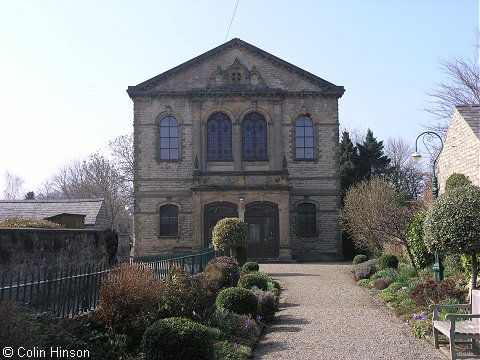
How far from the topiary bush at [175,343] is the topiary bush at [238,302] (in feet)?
15.0

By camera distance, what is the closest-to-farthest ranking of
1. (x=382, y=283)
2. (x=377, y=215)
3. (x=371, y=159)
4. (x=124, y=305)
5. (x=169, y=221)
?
1. (x=124, y=305)
2. (x=382, y=283)
3. (x=377, y=215)
4. (x=169, y=221)
5. (x=371, y=159)

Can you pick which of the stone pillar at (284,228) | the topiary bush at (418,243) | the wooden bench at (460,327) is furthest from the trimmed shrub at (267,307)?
the stone pillar at (284,228)

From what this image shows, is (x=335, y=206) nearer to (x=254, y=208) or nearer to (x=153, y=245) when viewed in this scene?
(x=254, y=208)

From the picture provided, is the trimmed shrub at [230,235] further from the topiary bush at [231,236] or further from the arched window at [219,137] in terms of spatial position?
the arched window at [219,137]

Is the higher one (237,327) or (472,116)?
(472,116)

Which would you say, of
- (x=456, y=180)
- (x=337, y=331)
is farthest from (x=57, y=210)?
(x=337, y=331)

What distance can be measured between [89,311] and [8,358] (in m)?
3.80

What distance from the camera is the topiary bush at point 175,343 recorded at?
8500 mm

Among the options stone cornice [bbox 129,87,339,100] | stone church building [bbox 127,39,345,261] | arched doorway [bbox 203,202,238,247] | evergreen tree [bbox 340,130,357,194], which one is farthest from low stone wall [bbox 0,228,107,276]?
evergreen tree [bbox 340,130,357,194]

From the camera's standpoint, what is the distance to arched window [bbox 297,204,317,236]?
120ft

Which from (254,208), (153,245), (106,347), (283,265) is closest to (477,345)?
(106,347)

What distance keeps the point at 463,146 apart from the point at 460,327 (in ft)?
36.3

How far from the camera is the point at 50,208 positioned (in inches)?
1331

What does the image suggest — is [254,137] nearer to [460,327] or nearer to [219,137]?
[219,137]
